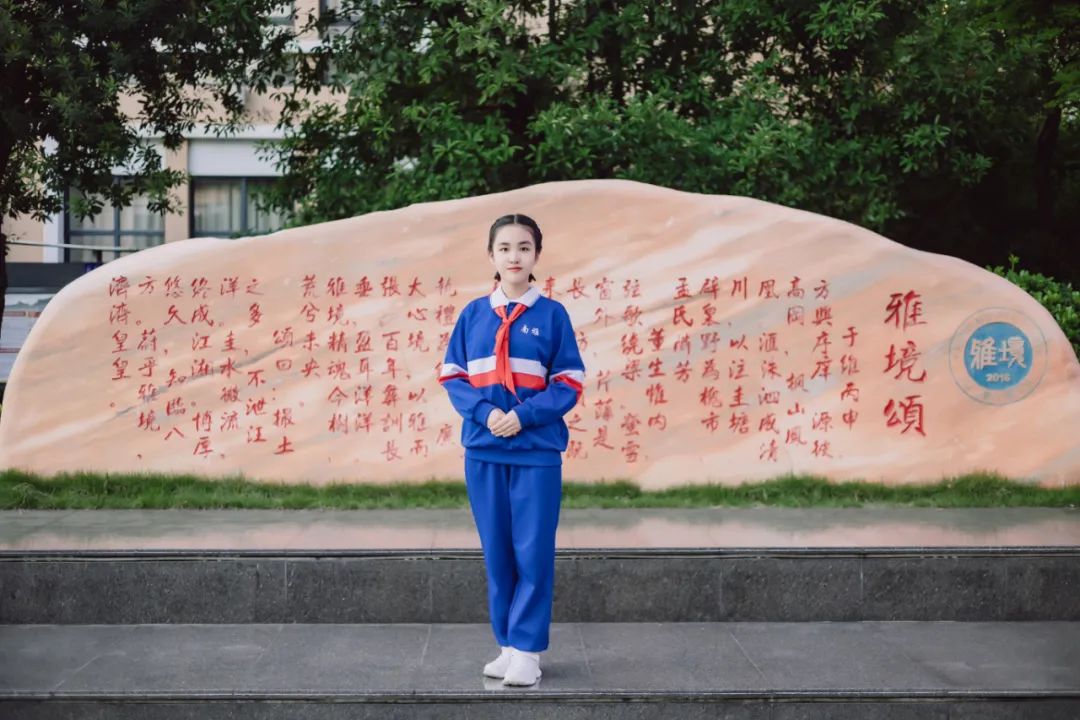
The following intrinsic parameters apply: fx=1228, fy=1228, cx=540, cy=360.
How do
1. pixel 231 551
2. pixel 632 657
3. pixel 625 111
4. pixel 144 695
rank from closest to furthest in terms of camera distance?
1. pixel 144 695
2. pixel 632 657
3. pixel 231 551
4. pixel 625 111

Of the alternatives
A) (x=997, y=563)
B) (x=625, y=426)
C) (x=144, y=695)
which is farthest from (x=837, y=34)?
(x=144, y=695)

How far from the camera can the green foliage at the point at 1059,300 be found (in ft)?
22.8

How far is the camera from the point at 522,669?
143 inches

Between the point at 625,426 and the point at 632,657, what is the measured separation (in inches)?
89.5

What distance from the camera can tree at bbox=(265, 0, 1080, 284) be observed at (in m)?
7.37

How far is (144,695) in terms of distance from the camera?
3.57 meters

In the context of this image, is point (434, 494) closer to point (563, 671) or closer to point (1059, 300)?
point (563, 671)

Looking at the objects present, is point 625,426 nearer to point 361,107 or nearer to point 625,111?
point 625,111

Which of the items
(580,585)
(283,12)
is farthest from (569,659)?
(283,12)

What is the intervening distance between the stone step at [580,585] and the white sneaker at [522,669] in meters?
0.85

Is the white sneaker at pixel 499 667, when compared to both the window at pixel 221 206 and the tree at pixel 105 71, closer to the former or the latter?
the tree at pixel 105 71

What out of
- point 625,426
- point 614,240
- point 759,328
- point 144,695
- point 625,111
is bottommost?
point 144,695

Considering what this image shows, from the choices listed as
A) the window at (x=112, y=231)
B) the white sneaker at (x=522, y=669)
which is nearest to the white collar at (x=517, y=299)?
the white sneaker at (x=522, y=669)

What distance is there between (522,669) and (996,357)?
143 inches
